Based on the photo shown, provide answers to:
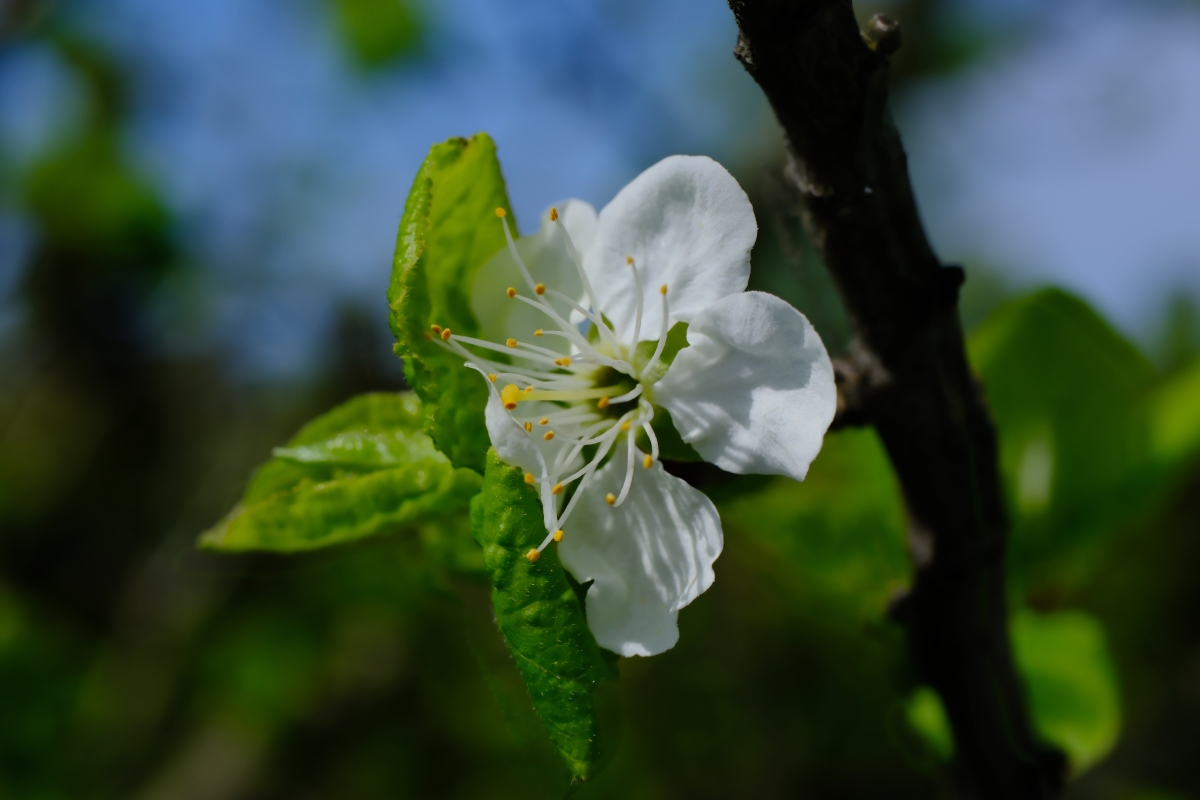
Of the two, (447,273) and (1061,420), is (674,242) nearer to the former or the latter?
(447,273)

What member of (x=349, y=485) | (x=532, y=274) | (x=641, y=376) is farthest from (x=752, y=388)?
(x=349, y=485)

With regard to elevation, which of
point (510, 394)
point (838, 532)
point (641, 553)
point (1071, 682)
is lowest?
point (1071, 682)

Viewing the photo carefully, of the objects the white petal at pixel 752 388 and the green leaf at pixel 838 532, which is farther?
the green leaf at pixel 838 532

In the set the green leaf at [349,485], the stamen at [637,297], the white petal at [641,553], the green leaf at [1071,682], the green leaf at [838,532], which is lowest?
the green leaf at [1071,682]

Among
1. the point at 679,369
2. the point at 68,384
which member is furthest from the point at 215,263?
the point at 679,369

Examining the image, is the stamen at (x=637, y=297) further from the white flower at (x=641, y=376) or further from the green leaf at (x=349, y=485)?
the green leaf at (x=349, y=485)

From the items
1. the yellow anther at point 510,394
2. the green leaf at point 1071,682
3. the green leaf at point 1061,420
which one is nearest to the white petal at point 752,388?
the yellow anther at point 510,394

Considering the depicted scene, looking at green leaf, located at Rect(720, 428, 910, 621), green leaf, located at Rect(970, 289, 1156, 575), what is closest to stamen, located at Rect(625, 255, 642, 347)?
green leaf, located at Rect(720, 428, 910, 621)
